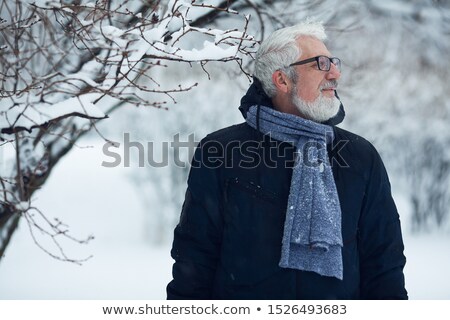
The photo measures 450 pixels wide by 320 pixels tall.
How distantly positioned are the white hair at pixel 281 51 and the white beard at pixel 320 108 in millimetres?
116

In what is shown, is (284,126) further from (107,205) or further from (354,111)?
(107,205)

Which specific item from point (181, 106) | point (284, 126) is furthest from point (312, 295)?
point (181, 106)

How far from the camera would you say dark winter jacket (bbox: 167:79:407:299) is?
2.27 m

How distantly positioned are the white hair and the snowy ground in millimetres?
9104

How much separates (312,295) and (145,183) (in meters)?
13.2

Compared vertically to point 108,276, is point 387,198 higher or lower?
lower

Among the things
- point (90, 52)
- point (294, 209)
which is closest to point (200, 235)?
point (294, 209)

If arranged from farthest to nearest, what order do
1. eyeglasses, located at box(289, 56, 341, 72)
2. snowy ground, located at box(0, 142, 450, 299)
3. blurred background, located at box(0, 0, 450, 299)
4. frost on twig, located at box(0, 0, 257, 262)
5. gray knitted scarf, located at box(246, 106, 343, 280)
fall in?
blurred background, located at box(0, 0, 450, 299) < snowy ground, located at box(0, 142, 450, 299) < frost on twig, located at box(0, 0, 257, 262) < eyeglasses, located at box(289, 56, 341, 72) < gray knitted scarf, located at box(246, 106, 343, 280)

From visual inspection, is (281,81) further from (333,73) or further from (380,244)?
(380,244)

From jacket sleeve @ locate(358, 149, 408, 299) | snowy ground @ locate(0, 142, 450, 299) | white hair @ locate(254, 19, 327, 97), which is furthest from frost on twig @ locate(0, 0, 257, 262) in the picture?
snowy ground @ locate(0, 142, 450, 299)

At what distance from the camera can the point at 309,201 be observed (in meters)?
2.29

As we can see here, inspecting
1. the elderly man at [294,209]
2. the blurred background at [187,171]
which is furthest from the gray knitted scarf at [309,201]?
the blurred background at [187,171]

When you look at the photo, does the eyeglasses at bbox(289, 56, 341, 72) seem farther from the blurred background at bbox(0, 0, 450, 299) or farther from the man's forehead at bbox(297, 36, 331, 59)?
the blurred background at bbox(0, 0, 450, 299)

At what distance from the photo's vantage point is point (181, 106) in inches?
552
